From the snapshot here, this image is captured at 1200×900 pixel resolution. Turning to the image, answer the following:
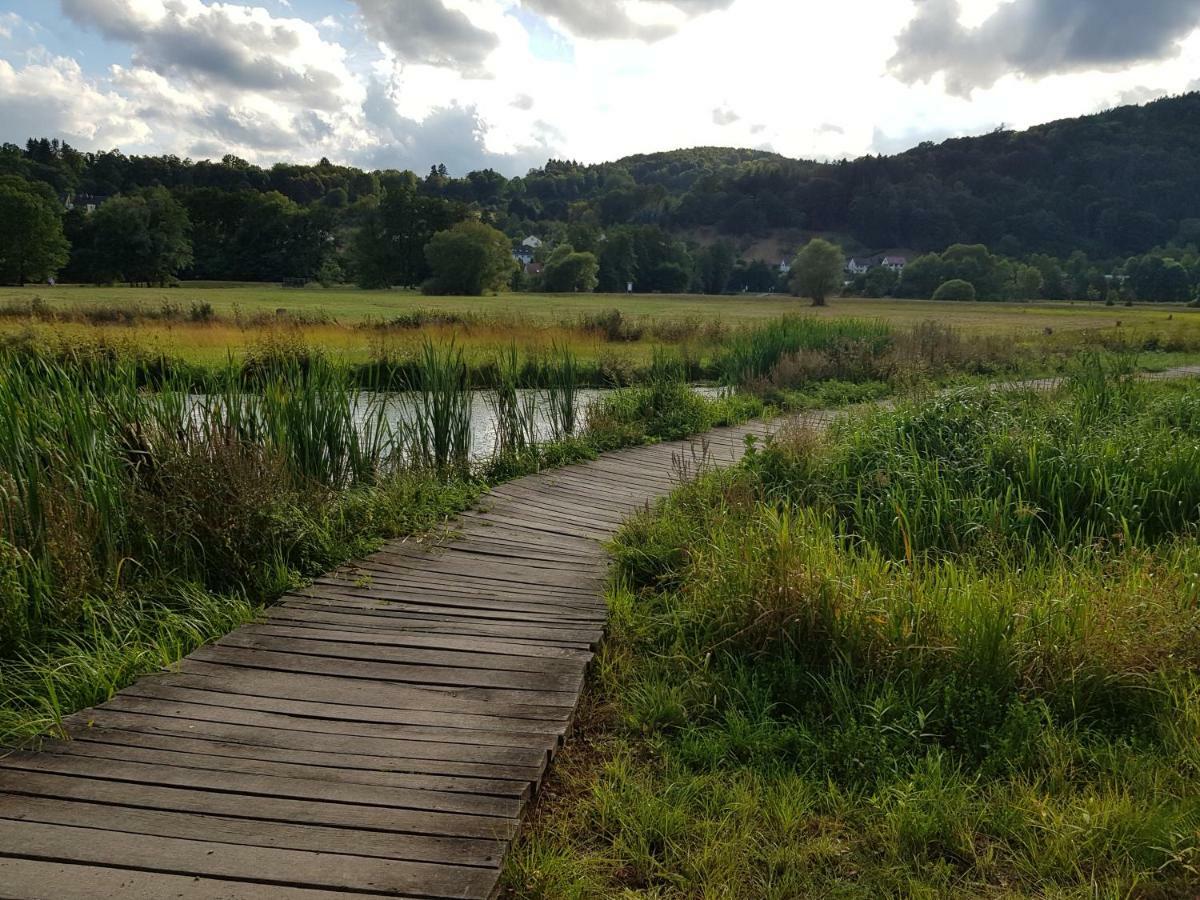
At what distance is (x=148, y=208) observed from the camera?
215ft

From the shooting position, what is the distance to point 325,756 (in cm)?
310

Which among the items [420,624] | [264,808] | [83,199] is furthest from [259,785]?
[83,199]

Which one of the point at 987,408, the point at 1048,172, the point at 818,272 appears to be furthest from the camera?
the point at 1048,172

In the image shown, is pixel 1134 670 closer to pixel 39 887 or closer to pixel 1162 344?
pixel 39 887

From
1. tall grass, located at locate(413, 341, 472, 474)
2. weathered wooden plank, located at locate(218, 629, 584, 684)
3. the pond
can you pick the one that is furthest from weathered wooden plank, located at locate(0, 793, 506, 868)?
tall grass, located at locate(413, 341, 472, 474)

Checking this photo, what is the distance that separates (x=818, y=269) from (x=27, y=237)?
56094mm

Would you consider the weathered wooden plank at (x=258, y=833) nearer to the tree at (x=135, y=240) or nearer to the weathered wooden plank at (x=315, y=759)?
the weathered wooden plank at (x=315, y=759)

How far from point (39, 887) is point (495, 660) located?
6.58 feet

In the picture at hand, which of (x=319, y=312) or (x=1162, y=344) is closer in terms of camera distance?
(x=1162, y=344)

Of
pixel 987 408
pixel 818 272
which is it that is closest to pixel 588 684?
pixel 987 408

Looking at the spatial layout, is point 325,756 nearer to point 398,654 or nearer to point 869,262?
point 398,654

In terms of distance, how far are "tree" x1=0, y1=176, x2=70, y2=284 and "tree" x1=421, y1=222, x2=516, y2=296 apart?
26428 millimetres

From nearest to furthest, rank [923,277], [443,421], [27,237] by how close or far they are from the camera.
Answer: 1. [443,421]
2. [27,237]
3. [923,277]

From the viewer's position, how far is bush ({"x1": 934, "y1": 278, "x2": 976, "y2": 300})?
71.2 m
